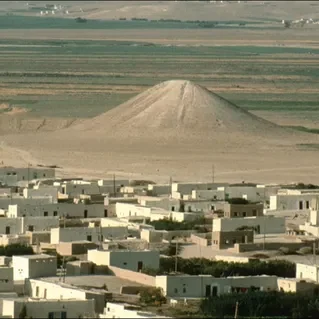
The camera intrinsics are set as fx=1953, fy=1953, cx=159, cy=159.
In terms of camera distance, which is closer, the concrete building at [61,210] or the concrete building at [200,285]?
the concrete building at [200,285]

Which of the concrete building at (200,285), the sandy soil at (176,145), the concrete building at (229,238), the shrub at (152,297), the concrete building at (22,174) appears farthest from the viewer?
the sandy soil at (176,145)

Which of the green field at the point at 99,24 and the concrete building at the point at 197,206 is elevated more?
the green field at the point at 99,24

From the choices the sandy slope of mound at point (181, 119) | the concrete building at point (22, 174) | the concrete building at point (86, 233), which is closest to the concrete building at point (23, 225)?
the concrete building at point (86, 233)

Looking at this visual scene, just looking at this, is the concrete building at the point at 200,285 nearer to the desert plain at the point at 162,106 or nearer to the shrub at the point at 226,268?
the shrub at the point at 226,268

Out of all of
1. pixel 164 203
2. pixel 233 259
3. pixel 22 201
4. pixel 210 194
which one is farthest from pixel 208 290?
pixel 210 194

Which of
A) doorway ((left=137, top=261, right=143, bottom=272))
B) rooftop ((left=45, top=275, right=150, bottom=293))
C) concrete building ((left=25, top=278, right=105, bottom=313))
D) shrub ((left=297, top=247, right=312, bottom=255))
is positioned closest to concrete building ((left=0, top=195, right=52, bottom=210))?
shrub ((left=297, top=247, right=312, bottom=255))

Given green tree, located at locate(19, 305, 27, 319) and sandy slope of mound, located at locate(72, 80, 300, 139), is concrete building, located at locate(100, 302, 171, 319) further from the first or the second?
sandy slope of mound, located at locate(72, 80, 300, 139)

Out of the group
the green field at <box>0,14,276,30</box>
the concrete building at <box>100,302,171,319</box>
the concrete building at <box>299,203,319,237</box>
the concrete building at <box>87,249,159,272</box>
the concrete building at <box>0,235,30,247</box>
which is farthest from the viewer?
the green field at <box>0,14,276,30</box>
